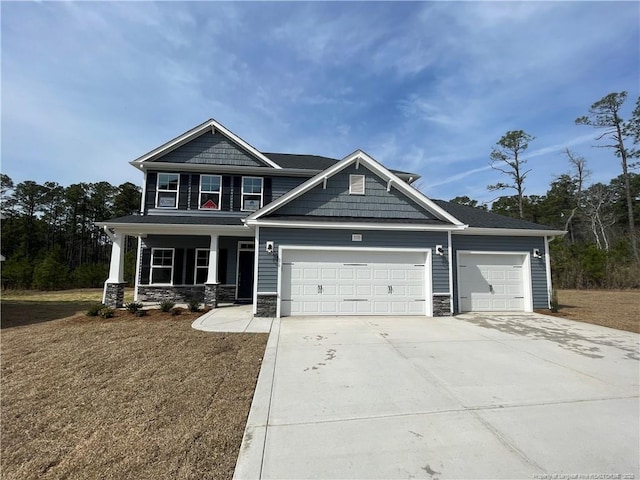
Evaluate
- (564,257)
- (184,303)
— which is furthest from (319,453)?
(564,257)

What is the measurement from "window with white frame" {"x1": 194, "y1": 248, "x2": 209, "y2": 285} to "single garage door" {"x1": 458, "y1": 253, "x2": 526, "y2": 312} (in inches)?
410

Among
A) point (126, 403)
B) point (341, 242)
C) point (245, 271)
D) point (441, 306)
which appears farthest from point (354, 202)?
point (126, 403)

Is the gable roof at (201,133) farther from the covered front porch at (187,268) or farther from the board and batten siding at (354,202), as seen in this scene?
Answer: the board and batten siding at (354,202)

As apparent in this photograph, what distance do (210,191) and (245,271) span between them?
3825mm

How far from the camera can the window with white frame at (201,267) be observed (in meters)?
13.7

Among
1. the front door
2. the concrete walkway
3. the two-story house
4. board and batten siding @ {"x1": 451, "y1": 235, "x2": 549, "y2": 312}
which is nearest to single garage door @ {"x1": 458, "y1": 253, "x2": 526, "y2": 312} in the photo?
the two-story house

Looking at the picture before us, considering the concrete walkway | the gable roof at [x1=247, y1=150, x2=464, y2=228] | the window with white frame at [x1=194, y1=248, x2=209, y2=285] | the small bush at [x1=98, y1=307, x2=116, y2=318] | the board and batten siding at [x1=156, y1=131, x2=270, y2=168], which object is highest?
the board and batten siding at [x1=156, y1=131, x2=270, y2=168]

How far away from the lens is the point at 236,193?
13648 mm

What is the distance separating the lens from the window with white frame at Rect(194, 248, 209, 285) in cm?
1366

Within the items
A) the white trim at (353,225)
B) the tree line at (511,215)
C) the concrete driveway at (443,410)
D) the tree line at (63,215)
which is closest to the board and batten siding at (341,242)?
the white trim at (353,225)

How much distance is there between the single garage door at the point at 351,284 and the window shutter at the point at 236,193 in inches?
192

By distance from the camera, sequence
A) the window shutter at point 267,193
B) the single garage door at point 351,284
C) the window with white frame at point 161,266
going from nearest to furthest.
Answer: the single garage door at point 351,284 < the window with white frame at point 161,266 < the window shutter at point 267,193

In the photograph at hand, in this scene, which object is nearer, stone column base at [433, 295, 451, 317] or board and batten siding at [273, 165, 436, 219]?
stone column base at [433, 295, 451, 317]

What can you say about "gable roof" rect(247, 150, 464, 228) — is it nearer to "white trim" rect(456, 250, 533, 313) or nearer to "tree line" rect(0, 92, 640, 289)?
"white trim" rect(456, 250, 533, 313)
